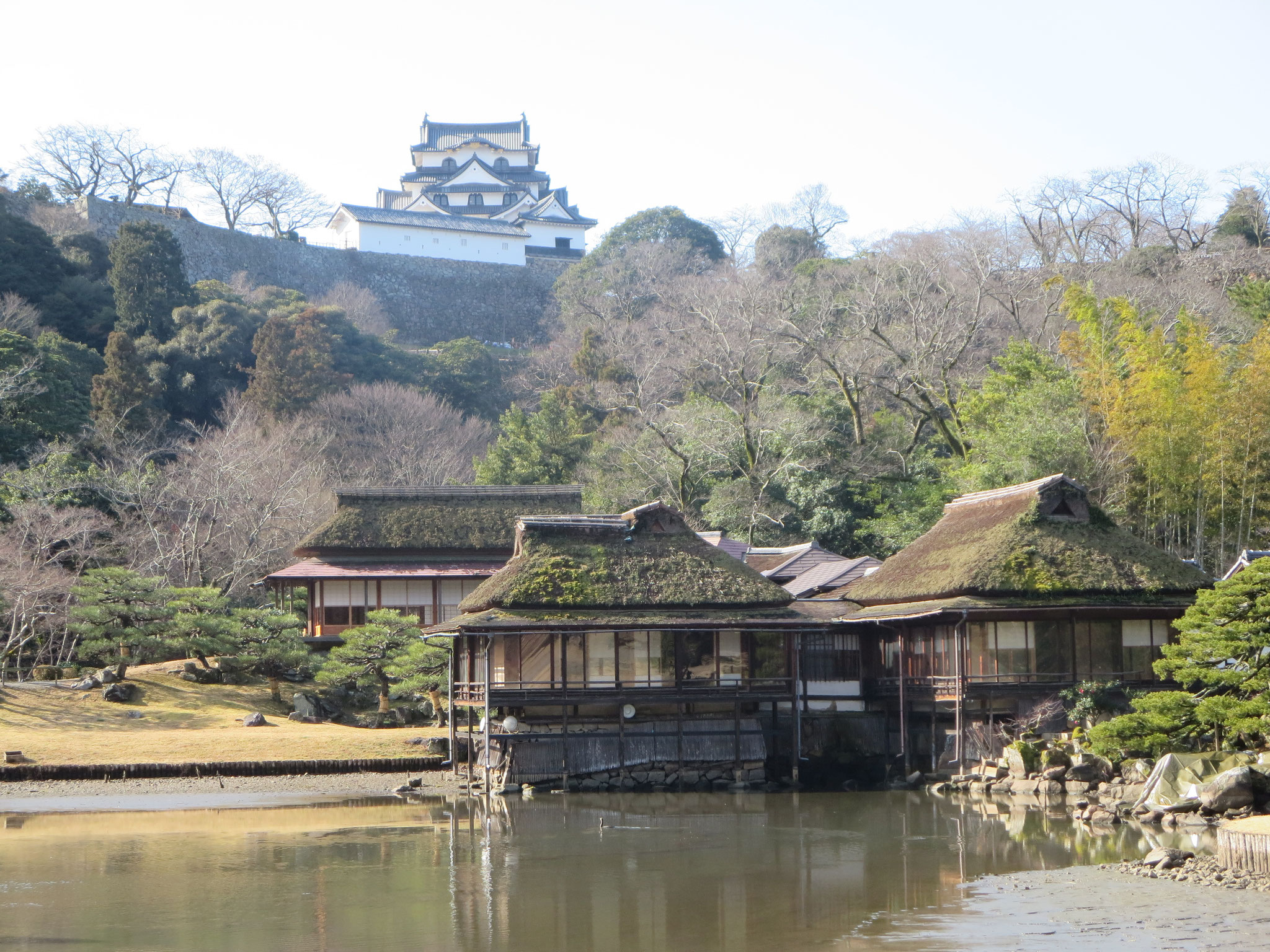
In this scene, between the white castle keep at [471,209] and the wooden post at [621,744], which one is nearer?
the wooden post at [621,744]

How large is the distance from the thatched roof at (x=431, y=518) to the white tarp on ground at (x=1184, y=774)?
66.8ft

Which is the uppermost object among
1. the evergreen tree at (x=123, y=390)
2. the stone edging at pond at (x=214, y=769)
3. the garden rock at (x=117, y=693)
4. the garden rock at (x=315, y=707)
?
the evergreen tree at (x=123, y=390)

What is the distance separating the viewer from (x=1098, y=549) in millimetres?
26109

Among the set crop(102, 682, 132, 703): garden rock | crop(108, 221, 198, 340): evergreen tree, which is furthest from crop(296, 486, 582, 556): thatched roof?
crop(108, 221, 198, 340): evergreen tree

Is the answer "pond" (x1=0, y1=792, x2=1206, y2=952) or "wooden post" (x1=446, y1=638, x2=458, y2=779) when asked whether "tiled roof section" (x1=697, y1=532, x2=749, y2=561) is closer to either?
"wooden post" (x1=446, y1=638, x2=458, y2=779)

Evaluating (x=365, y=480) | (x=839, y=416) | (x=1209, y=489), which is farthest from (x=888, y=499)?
(x=365, y=480)

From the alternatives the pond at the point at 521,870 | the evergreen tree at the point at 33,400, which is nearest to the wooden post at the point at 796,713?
the pond at the point at 521,870

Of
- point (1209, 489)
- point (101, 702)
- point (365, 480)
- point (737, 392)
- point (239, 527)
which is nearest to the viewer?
point (101, 702)

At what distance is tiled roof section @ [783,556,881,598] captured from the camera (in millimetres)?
33250

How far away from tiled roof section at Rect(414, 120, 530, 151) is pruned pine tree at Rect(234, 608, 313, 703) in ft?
196

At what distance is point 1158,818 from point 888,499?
21.8m

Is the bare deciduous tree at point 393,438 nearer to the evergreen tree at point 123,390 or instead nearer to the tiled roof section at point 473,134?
the evergreen tree at point 123,390

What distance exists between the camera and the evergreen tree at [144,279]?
2106 inches

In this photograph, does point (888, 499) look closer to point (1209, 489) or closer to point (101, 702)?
point (1209, 489)
